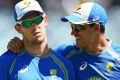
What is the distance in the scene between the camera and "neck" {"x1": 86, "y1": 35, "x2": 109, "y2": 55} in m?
5.52

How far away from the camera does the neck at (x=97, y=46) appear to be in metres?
5.52

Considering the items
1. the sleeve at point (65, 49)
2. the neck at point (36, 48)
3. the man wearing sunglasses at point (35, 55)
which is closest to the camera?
the man wearing sunglasses at point (35, 55)

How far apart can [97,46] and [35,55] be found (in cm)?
72

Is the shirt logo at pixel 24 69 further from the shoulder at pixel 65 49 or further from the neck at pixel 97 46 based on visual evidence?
the neck at pixel 97 46

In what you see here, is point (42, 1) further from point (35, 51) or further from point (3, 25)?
point (35, 51)

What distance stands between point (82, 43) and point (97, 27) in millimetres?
262

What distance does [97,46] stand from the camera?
5539 mm

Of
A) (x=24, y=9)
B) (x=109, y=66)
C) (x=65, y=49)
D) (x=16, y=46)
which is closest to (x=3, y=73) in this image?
(x=16, y=46)

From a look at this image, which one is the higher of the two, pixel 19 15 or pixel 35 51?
pixel 19 15

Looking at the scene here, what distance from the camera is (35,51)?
532 centimetres

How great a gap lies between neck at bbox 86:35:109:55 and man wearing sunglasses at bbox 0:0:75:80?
1.00ft

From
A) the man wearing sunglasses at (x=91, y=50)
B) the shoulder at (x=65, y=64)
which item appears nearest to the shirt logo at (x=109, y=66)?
the man wearing sunglasses at (x=91, y=50)

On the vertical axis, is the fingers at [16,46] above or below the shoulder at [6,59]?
above

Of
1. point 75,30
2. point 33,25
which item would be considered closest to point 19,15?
point 33,25
